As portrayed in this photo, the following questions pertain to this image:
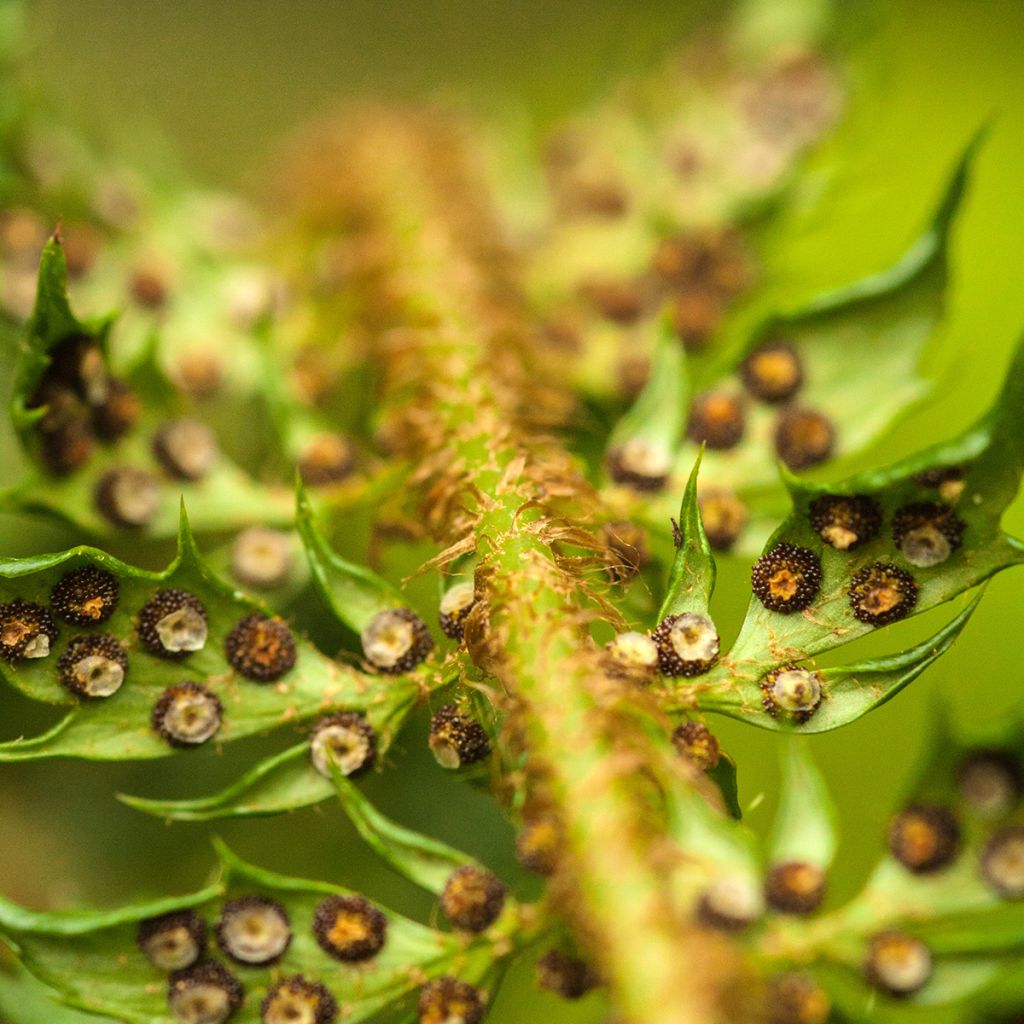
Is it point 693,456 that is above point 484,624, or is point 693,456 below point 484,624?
above

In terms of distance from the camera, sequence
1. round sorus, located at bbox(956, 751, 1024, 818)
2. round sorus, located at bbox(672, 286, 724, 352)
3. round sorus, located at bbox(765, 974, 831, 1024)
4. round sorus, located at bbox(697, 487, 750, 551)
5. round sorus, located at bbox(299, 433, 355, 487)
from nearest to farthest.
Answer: round sorus, located at bbox(765, 974, 831, 1024)
round sorus, located at bbox(956, 751, 1024, 818)
round sorus, located at bbox(697, 487, 750, 551)
round sorus, located at bbox(299, 433, 355, 487)
round sorus, located at bbox(672, 286, 724, 352)

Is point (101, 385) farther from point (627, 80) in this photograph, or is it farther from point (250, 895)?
point (627, 80)

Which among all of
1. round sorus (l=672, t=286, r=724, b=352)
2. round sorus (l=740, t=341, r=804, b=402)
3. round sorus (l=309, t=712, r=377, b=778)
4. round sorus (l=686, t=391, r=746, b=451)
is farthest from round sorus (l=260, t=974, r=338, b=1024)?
round sorus (l=672, t=286, r=724, b=352)

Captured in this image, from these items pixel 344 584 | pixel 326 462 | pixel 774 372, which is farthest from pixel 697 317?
pixel 344 584

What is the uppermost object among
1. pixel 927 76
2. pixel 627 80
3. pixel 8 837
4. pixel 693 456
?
pixel 927 76

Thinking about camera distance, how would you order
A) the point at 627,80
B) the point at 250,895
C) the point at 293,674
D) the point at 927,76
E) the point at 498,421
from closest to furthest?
the point at 250,895 < the point at 293,674 < the point at 498,421 < the point at 627,80 < the point at 927,76

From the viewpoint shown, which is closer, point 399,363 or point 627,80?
point 399,363

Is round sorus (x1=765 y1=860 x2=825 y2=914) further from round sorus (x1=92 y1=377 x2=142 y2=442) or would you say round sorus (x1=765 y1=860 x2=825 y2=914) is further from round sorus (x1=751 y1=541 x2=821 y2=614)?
round sorus (x1=92 y1=377 x2=142 y2=442)

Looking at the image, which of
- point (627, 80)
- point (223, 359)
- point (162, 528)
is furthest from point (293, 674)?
point (627, 80)
